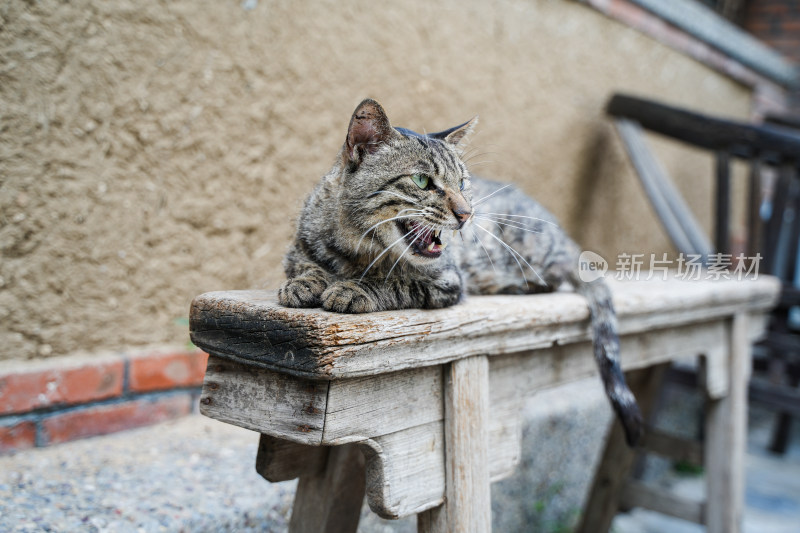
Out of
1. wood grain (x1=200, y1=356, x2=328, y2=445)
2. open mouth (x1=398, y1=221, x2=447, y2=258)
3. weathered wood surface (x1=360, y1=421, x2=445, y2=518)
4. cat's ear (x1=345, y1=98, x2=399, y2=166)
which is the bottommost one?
weathered wood surface (x1=360, y1=421, x2=445, y2=518)

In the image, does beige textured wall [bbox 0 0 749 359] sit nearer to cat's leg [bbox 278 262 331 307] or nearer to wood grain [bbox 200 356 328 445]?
cat's leg [bbox 278 262 331 307]

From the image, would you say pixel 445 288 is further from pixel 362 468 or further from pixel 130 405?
pixel 130 405

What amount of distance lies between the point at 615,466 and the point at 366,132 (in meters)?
2.03

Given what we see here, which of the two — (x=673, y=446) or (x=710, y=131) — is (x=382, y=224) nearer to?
(x=673, y=446)

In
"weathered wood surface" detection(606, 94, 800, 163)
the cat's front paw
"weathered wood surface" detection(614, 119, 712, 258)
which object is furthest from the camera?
"weathered wood surface" detection(614, 119, 712, 258)

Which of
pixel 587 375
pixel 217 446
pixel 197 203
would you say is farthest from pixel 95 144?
pixel 587 375

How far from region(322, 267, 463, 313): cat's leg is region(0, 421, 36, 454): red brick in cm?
115

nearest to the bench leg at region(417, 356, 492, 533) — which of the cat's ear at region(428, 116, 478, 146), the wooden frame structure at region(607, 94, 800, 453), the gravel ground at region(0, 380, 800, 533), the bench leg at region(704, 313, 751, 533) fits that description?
the cat's ear at region(428, 116, 478, 146)

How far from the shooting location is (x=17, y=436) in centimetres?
177

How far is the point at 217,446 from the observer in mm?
1999

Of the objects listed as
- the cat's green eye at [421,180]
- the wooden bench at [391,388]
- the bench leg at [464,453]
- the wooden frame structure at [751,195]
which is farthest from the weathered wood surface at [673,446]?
the cat's green eye at [421,180]

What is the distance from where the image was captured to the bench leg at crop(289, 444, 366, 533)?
1485 millimetres

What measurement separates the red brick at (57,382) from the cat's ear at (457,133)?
126 cm

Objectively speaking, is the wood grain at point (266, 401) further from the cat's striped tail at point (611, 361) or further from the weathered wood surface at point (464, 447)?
the cat's striped tail at point (611, 361)
